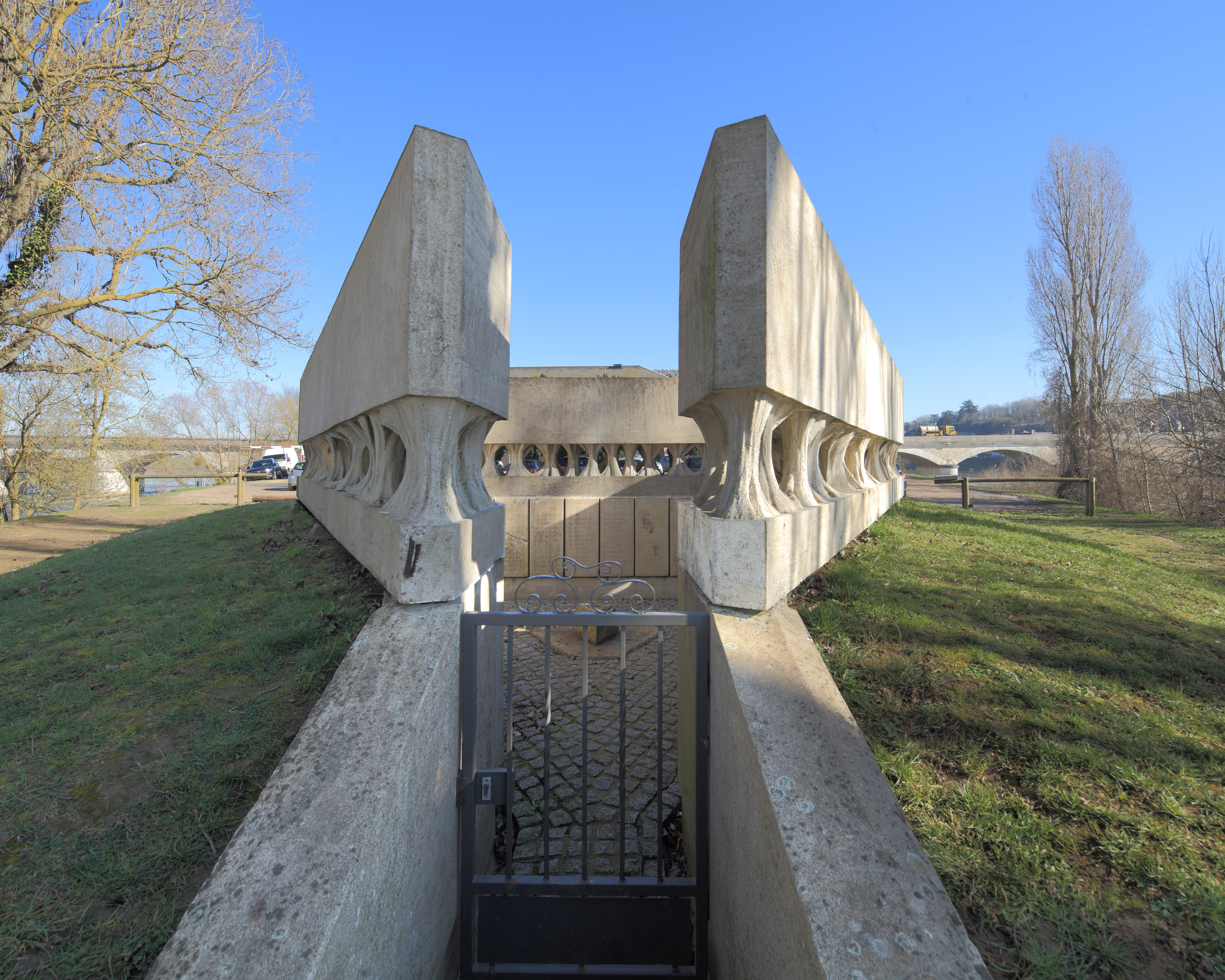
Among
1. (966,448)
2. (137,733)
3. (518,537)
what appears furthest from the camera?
(966,448)

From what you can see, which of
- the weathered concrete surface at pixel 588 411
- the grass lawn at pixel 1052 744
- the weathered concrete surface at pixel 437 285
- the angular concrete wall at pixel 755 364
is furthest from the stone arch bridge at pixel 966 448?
the weathered concrete surface at pixel 437 285

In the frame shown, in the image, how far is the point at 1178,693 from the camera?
261 cm

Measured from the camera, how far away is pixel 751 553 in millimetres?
2619

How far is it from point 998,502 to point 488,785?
64.3ft

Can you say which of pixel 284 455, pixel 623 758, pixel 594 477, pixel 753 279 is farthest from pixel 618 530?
pixel 284 455

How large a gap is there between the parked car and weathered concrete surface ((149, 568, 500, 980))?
89.5 feet

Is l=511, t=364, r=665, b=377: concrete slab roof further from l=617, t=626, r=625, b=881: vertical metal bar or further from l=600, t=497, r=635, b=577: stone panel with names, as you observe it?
l=617, t=626, r=625, b=881: vertical metal bar

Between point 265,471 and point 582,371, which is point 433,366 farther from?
point 265,471

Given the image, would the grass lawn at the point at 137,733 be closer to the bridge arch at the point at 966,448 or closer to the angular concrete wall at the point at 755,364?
the angular concrete wall at the point at 755,364

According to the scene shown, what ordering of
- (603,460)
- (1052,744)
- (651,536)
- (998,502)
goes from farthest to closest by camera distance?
(998,502)
(603,460)
(651,536)
(1052,744)

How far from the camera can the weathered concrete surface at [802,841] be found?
1.44 m

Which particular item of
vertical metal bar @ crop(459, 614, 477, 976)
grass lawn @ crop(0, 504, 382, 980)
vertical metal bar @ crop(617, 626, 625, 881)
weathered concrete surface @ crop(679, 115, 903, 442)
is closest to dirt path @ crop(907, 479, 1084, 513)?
weathered concrete surface @ crop(679, 115, 903, 442)

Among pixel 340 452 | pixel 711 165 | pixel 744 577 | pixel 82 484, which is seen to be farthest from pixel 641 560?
pixel 82 484

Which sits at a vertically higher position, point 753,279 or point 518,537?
point 753,279
